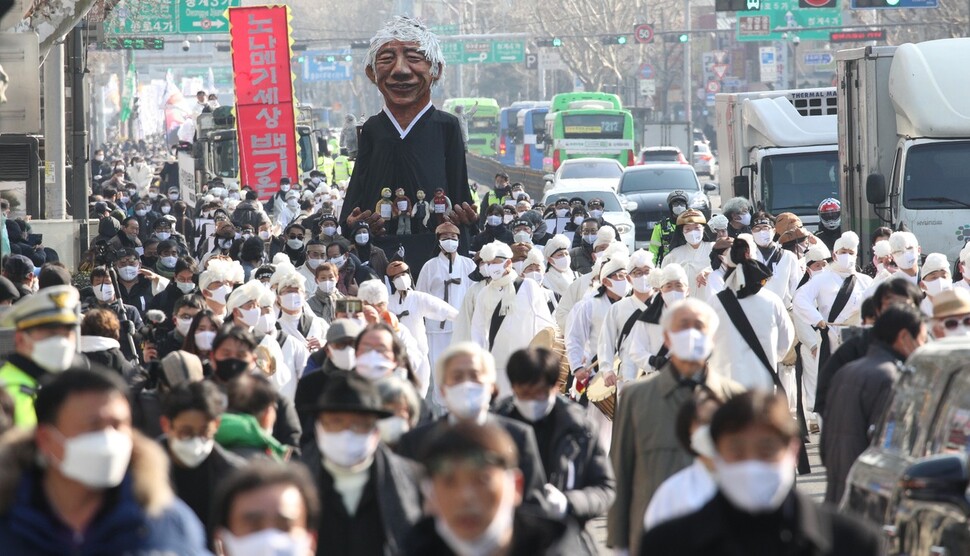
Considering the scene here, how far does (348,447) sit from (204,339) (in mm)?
3916

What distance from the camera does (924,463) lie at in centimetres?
595

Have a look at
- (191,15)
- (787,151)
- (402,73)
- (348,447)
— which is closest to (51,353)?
(348,447)

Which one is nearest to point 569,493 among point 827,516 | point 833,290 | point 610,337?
point 827,516

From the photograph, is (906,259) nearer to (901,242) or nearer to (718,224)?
(901,242)

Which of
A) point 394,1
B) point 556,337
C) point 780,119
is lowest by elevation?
point 556,337

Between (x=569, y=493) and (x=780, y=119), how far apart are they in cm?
1848

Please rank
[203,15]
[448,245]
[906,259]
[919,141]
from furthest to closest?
[203,15] → [919,141] → [448,245] → [906,259]

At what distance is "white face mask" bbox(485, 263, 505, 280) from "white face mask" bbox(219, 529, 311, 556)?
917 centimetres

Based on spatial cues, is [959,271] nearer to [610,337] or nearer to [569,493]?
[610,337]

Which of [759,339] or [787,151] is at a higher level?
[787,151]

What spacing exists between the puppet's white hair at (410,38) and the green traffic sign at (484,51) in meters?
51.9

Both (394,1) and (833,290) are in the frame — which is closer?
(833,290)

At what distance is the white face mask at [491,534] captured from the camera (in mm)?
4523

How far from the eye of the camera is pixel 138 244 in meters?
20.0
